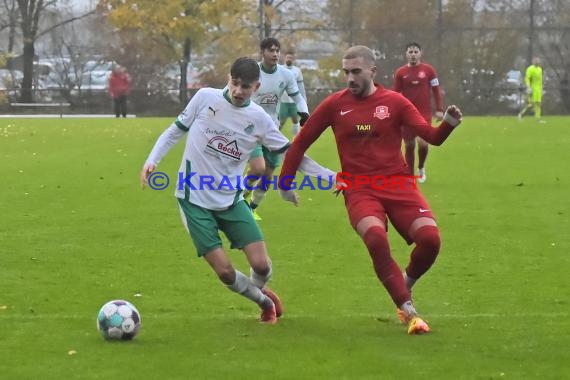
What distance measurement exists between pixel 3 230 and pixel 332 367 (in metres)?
6.57

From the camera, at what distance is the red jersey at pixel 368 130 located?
7445 millimetres

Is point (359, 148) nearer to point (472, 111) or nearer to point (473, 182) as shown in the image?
point (473, 182)

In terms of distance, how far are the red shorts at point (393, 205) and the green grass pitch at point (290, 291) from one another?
71 centimetres

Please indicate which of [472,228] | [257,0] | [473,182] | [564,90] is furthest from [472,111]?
[472,228]

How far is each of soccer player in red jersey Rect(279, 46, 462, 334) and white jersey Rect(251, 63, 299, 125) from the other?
4928 millimetres

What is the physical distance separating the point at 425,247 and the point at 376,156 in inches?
26.9

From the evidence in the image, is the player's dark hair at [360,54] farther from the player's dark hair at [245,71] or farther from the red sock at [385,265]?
the red sock at [385,265]

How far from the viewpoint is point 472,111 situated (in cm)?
4278

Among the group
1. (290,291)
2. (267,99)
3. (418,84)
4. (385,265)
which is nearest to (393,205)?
(385,265)

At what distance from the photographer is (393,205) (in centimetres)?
745

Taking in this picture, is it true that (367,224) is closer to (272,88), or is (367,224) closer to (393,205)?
(393,205)

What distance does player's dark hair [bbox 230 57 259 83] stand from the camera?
7.18 meters

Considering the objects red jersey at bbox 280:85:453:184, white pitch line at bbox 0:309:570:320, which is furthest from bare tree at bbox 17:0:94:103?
red jersey at bbox 280:85:453:184

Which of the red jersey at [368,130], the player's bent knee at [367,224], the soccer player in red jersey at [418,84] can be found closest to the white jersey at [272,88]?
the soccer player in red jersey at [418,84]
